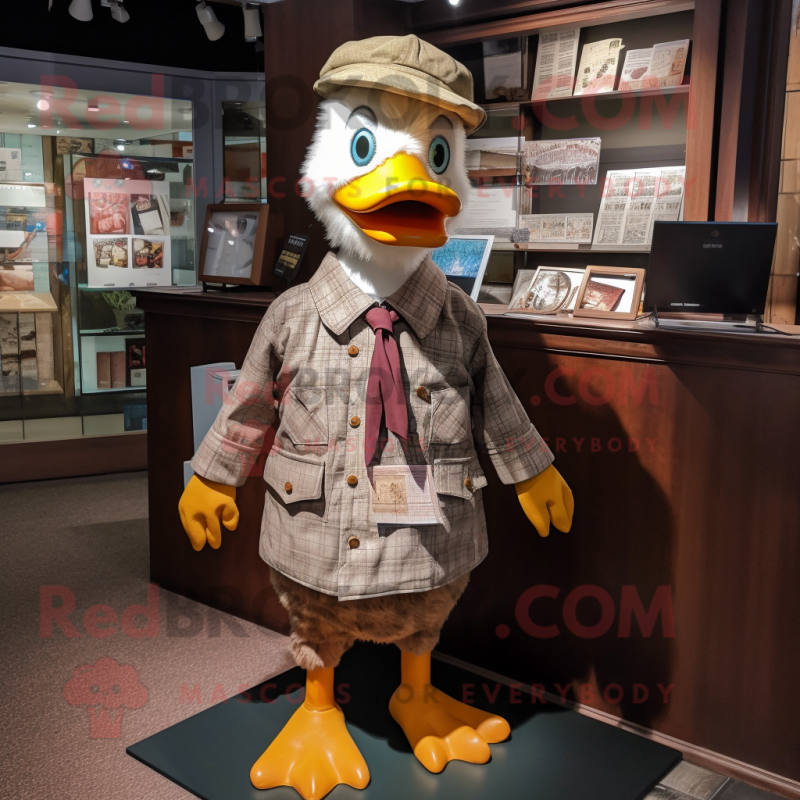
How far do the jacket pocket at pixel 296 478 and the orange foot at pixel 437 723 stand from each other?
54 centimetres

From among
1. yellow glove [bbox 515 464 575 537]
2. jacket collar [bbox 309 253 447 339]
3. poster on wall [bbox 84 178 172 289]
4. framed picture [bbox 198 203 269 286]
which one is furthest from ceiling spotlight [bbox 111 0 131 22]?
yellow glove [bbox 515 464 575 537]

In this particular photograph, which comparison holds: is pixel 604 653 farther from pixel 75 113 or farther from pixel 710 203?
pixel 75 113

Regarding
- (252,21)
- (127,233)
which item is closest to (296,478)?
(252,21)

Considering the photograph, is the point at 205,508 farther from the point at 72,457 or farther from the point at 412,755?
the point at 72,457

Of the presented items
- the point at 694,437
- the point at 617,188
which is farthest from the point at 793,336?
the point at 617,188

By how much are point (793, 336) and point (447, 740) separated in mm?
1194

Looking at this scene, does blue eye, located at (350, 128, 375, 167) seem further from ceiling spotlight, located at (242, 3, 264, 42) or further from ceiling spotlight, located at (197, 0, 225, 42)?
ceiling spotlight, located at (197, 0, 225, 42)

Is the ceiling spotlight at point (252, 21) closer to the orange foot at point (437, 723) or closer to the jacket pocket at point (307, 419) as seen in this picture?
the jacket pocket at point (307, 419)

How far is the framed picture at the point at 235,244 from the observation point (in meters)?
2.68

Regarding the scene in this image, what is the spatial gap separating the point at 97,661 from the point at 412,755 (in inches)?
41.4

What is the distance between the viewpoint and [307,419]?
181 centimetres

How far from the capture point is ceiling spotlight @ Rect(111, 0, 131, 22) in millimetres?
4105

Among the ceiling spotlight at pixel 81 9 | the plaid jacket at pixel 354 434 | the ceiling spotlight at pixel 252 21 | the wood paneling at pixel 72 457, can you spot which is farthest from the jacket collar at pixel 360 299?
the wood paneling at pixel 72 457

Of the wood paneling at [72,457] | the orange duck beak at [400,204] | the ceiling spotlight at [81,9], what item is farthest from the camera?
the wood paneling at [72,457]
